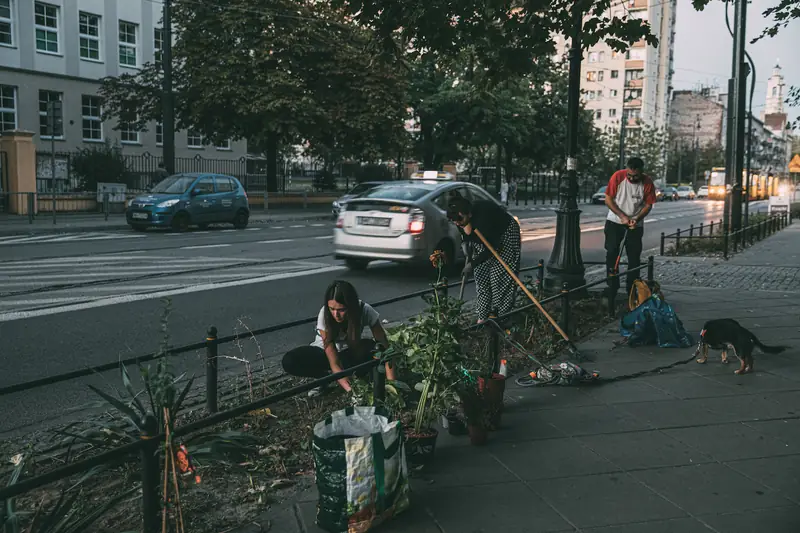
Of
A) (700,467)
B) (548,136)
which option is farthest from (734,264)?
(548,136)

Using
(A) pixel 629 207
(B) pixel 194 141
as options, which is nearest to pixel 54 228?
(A) pixel 629 207

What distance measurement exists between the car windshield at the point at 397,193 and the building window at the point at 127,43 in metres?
27.7

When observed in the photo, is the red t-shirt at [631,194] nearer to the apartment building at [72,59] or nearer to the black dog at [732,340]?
the black dog at [732,340]

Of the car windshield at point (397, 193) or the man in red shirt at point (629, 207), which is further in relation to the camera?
the car windshield at point (397, 193)

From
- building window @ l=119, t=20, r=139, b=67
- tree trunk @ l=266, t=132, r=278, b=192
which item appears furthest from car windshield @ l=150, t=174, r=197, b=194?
building window @ l=119, t=20, r=139, b=67

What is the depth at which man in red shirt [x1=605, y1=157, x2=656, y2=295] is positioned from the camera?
30.8 ft

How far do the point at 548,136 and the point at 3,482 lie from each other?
148ft

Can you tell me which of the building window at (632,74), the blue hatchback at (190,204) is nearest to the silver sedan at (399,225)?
the blue hatchback at (190,204)

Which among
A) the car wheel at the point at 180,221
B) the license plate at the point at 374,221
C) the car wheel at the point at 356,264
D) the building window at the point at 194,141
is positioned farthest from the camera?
the building window at the point at 194,141

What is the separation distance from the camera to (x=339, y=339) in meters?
5.41

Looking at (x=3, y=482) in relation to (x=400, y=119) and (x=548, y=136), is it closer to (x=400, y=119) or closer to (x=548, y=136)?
(x=400, y=119)

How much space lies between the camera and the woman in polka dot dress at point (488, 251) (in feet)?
22.5

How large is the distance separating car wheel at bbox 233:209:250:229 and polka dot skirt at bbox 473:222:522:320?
16.6 meters

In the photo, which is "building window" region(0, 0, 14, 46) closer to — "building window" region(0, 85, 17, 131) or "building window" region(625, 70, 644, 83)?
"building window" region(0, 85, 17, 131)
